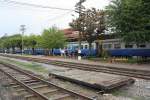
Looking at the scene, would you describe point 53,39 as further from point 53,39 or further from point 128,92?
point 128,92

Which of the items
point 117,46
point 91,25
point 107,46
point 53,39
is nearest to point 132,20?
point 117,46

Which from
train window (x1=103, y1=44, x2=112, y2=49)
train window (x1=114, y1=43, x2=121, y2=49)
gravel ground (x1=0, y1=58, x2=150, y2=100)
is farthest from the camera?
train window (x1=103, y1=44, x2=112, y2=49)

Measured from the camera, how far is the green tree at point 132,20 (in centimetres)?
2573

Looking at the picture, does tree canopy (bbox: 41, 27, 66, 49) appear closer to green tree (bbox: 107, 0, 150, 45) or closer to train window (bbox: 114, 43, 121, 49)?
train window (bbox: 114, 43, 121, 49)

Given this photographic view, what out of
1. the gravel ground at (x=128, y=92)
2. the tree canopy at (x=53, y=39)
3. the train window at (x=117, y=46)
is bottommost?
the gravel ground at (x=128, y=92)

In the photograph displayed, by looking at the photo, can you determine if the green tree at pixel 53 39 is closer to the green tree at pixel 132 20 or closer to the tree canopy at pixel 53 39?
the tree canopy at pixel 53 39

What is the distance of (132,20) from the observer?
2686 centimetres

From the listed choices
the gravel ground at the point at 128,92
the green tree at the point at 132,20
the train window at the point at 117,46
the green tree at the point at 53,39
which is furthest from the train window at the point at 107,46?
the gravel ground at the point at 128,92

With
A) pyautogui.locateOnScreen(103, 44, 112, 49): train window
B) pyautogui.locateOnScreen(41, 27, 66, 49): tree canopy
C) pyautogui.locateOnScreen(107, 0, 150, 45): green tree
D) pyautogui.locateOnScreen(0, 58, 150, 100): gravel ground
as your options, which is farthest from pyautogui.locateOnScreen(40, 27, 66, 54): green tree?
pyautogui.locateOnScreen(0, 58, 150, 100): gravel ground

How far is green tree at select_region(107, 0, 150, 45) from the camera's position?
2573 centimetres

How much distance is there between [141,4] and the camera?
25.7 meters

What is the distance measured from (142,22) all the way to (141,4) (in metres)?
1.82

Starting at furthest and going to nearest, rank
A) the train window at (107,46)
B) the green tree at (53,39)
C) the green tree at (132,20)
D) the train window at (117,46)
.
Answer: the green tree at (53,39) < the train window at (107,46) < the train window at (117,46) < the green tree at (132,20)

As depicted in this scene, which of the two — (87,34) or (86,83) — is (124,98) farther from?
(87,34)
